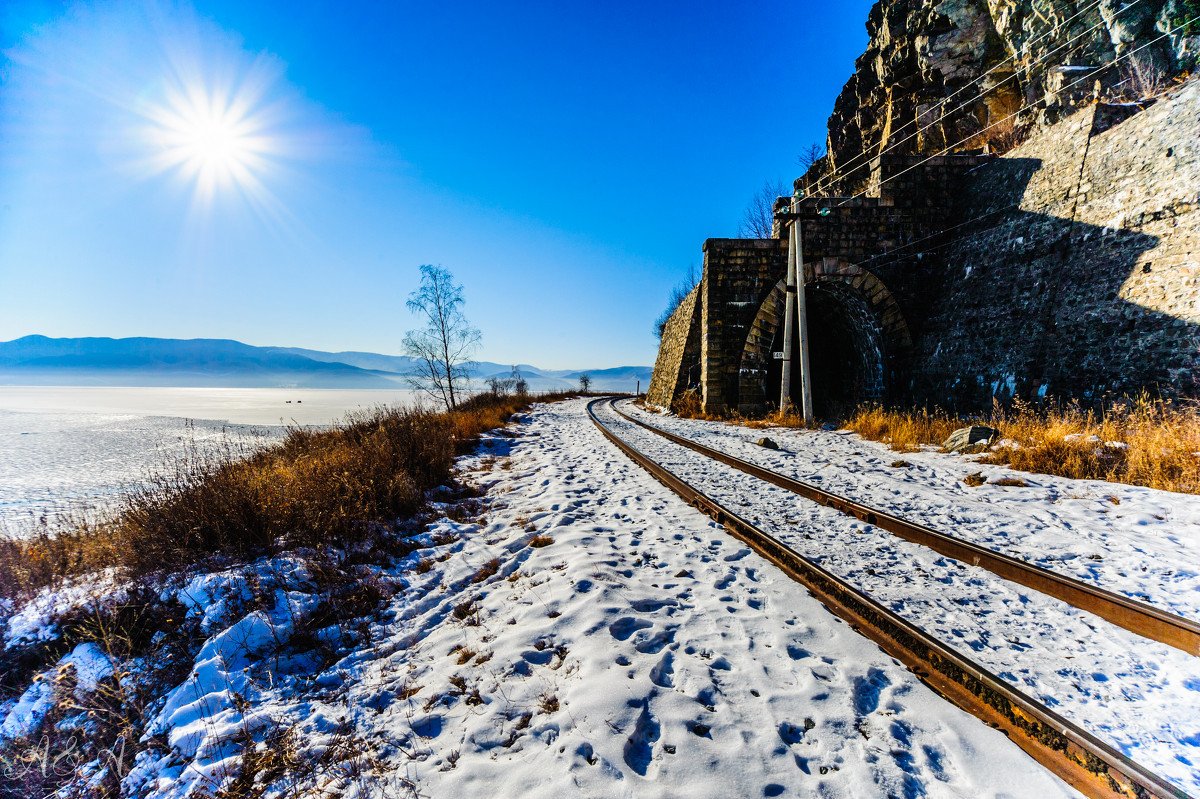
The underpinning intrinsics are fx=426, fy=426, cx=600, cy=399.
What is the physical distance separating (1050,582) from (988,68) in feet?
76.8

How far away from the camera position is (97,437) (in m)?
→ 19.5

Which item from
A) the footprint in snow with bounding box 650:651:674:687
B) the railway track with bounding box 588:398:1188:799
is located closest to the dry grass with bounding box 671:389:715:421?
the railway track with bounding box 588:398:1188:799

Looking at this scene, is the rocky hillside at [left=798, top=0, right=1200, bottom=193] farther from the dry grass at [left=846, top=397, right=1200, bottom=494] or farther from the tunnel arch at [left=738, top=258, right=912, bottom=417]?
the dry grass at [left=846, top=397, right=1200, bottom=494]

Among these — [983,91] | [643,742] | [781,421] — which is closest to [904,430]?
[781,421]

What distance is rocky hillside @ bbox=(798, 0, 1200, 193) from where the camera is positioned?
34.5 ft

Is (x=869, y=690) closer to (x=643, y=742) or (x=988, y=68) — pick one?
(x=643, y=742)

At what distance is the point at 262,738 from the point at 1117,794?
13.5 ft

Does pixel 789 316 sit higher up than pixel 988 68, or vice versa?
pixel 988 68

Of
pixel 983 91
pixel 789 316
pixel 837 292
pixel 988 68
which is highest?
pixel 988 68

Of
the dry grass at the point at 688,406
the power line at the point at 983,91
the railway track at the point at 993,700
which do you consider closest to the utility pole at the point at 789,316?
the dry grass at the point at 688,406

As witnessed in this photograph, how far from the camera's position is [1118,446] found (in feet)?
19.9

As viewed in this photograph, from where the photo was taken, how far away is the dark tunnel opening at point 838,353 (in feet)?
47.7

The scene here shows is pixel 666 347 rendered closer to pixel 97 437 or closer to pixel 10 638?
pixel 10 638

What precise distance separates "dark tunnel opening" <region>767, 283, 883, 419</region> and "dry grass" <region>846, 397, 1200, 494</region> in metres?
6.12
